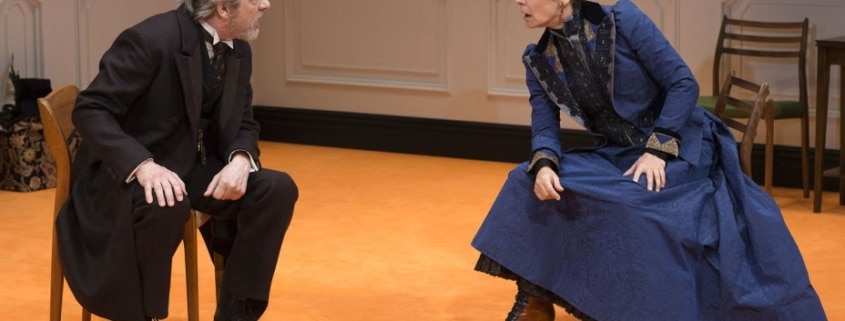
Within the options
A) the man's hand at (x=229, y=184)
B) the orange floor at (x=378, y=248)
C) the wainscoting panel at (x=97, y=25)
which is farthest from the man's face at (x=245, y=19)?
the wainscoting panel at (x=97, y=25)

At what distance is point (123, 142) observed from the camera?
350 cm

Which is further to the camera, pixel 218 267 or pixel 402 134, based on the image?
pixel 402 134

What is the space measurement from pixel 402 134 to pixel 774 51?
2.10m

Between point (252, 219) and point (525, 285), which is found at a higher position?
point (252, 219)

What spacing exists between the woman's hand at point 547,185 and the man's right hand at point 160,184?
90cm

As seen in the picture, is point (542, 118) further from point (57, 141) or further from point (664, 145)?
point (57, 141)

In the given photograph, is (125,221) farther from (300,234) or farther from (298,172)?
(298,172)

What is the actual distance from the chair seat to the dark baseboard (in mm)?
923

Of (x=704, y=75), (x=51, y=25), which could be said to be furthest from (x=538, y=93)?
(x=51, y=25)

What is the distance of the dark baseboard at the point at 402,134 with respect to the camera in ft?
24.1

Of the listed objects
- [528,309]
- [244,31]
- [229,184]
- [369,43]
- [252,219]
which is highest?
[244,31]

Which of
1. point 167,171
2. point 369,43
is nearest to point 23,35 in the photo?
point 369,43

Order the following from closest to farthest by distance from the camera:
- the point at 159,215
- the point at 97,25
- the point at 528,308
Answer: the point at 159,215 → the point at 528,308 → the point at 97,25

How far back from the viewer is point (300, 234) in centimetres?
552
